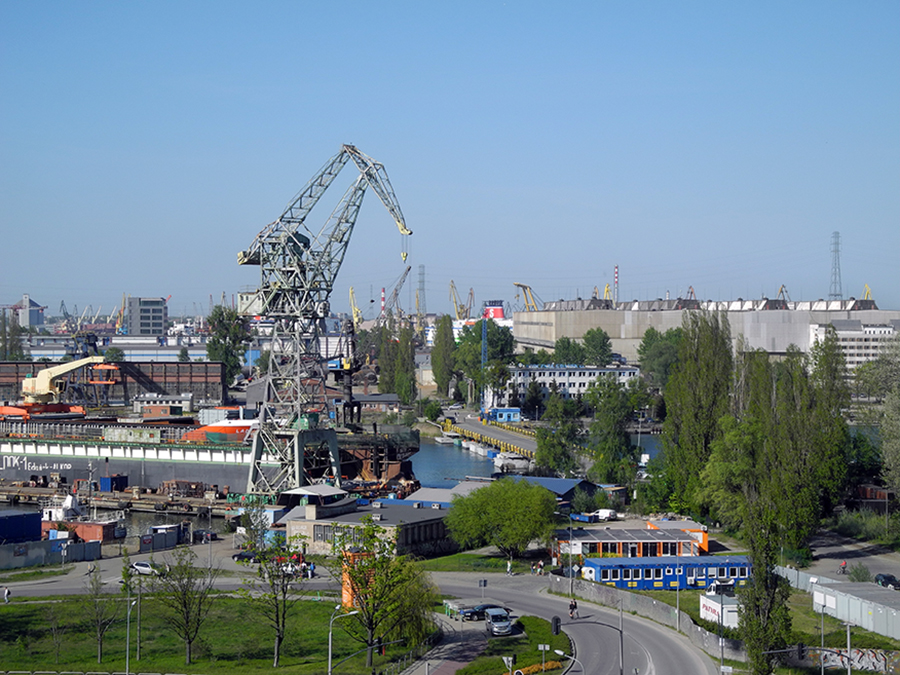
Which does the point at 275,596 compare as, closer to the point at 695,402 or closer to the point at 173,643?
the point at 173,643

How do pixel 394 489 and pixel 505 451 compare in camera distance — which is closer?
pixel 394 489

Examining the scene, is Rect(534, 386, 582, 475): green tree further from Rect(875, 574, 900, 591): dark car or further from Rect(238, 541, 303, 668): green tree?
Rect(238, 541, 303, 668): green tree

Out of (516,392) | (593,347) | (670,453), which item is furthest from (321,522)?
(593,347)

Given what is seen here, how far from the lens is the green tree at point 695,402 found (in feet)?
125

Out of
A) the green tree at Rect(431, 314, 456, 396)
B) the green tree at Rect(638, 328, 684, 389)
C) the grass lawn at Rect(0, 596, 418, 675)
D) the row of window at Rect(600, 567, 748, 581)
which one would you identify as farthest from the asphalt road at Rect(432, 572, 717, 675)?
the green tree at Rect(431, 314, 456, 396)

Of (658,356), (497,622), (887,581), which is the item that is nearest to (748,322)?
(658,356)

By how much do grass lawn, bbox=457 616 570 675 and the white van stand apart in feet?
0.49

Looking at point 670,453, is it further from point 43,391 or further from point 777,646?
point 43,391

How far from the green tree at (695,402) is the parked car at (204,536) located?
16.5 m

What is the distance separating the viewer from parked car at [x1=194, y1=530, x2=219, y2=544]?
1388 inches

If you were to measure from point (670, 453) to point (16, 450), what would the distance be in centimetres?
3232

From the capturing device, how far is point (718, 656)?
21547mm

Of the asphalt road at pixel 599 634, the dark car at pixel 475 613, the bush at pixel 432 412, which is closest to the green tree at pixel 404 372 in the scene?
the bush at pixel 432 412

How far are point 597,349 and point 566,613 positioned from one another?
3254 inches
